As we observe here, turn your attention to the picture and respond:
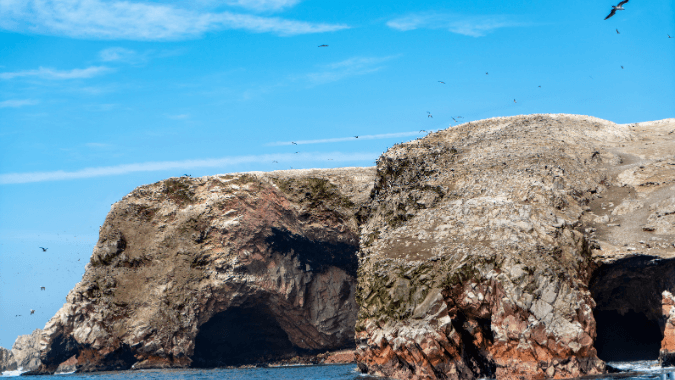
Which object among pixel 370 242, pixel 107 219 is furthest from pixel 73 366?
pixel 370 242

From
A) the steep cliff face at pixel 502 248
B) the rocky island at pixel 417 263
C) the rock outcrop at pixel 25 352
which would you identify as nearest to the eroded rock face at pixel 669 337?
the rocky island at pixel 417 263

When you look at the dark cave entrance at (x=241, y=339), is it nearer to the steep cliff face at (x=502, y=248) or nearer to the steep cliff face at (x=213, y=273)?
the steep cliff face at (x=213, y=273)

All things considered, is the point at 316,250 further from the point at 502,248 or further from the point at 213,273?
the point at 502,248

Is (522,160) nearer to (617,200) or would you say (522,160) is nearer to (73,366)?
(617,200)

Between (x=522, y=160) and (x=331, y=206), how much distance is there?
26.7 meters

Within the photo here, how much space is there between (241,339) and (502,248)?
46.0 meters

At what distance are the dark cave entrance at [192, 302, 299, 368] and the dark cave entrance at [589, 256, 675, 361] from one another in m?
38.5

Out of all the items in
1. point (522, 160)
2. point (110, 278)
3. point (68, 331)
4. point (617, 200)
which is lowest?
point (68, 331)

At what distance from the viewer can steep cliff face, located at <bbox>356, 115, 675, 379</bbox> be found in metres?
33.2

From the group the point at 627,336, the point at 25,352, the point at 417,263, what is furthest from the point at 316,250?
the point at 25,352

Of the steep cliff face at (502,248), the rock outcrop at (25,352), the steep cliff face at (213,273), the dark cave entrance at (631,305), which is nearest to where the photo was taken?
the steep cliff face at (502,248)

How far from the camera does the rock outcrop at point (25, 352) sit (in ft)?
335

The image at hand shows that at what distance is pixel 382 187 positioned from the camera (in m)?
53.5

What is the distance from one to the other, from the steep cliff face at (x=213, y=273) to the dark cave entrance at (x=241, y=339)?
16cm
